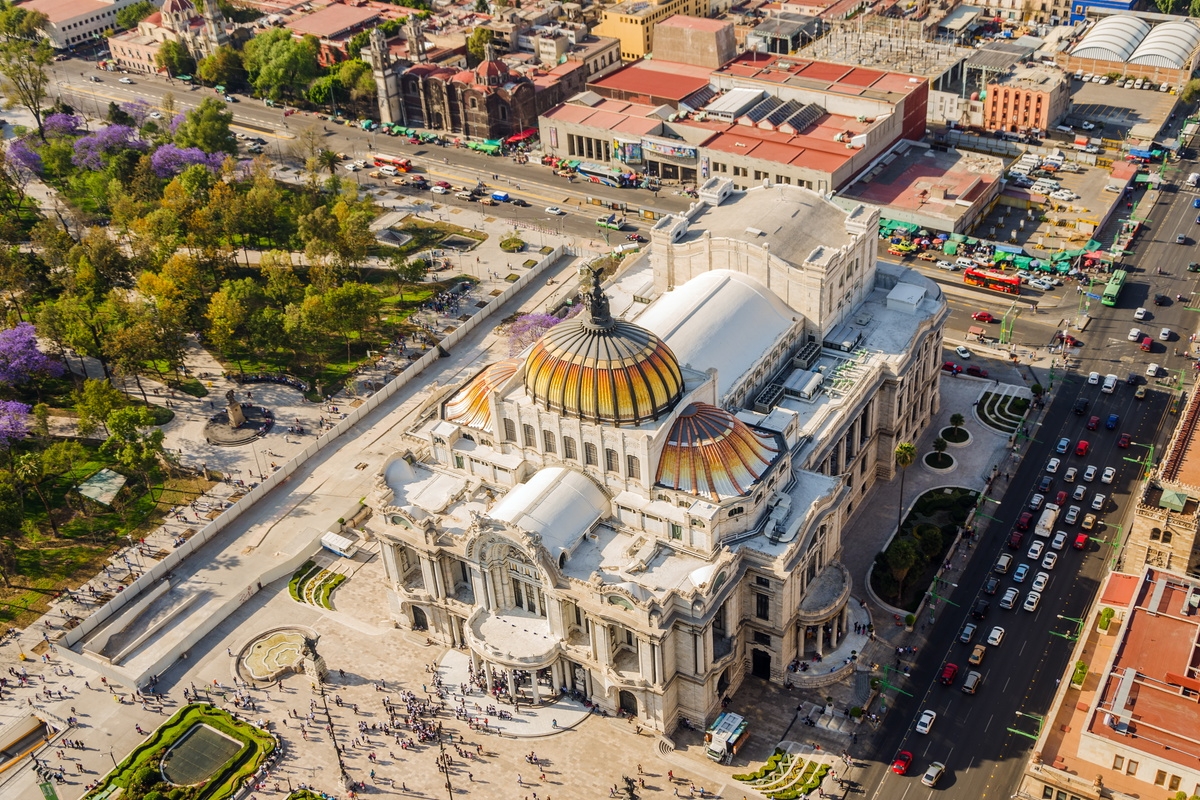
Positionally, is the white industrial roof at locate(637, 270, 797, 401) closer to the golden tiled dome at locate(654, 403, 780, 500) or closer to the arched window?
the golden tiled dome at locate(654, 403, 780, 500)

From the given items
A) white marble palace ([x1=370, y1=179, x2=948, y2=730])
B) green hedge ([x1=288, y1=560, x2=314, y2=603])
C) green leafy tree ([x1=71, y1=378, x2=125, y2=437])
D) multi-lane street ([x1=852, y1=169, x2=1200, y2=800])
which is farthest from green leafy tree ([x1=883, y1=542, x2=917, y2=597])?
green leafy tree ([x1=71, y1=378, x2=125, y2=437])

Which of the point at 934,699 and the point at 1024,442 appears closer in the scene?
the point at 934,699

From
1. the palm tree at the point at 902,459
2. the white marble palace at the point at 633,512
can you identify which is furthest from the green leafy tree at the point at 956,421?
the white marble palace at the point at 633,512

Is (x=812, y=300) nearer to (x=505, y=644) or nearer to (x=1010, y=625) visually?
(x=1010, y=625)

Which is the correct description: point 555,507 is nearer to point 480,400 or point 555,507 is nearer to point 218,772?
point 480,400

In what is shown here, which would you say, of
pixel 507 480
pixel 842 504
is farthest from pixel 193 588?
pixel 842 504

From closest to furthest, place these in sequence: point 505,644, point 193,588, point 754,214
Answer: point 505,644 < point 193,588 < point 754,214
